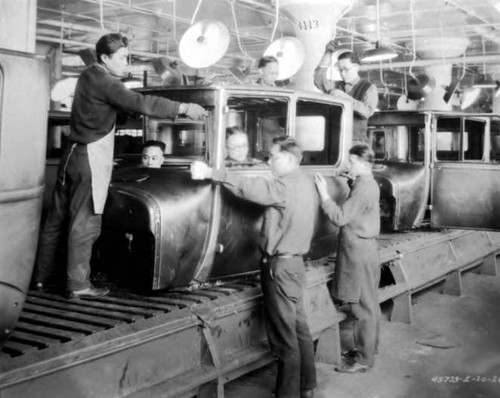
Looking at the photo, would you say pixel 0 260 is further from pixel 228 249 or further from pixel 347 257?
pixel 347 257

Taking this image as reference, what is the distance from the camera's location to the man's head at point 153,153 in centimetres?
443

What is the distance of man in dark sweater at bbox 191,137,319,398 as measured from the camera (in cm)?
393

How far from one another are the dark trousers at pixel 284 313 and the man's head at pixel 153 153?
1.11 meters

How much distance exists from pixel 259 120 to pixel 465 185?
3.23 metres

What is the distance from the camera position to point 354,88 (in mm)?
6516

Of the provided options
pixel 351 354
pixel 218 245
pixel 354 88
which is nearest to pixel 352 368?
pixel 351 354

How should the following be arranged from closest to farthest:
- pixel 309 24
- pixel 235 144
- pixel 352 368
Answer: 1. pixel 235 144
2. pixel 352 368
3. pixel 309 24

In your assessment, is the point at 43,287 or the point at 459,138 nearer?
the point at 43,287

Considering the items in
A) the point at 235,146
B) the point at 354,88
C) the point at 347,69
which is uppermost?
the point at 347,69

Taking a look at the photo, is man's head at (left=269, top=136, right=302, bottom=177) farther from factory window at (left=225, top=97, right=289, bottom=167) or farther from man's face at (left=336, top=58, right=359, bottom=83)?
man's face at (left=336, top=58, right=359, bottom=83)

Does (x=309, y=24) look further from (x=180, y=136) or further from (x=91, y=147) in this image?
(x=91, y=147)

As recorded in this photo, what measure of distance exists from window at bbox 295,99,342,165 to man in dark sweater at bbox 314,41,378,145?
0.48 metres

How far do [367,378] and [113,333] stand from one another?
2.35m

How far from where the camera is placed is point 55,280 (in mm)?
4230
